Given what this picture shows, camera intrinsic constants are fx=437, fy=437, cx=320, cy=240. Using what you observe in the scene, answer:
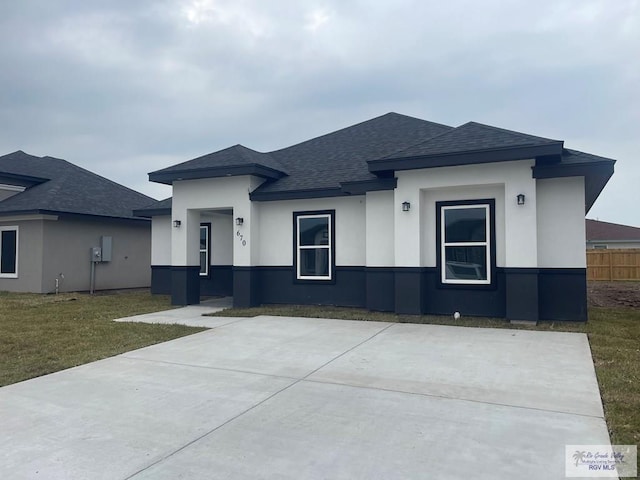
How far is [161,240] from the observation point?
1512 cm

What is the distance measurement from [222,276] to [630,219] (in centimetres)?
4646

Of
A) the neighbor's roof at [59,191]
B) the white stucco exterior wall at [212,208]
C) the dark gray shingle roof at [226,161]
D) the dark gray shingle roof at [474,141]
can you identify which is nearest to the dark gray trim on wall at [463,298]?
the dark gray shingle roof at [474,141]

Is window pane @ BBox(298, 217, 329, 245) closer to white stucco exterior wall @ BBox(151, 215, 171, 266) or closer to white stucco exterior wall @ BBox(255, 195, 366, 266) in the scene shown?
white stucco exterior wall @ BBox(255, 195, 366, 266)

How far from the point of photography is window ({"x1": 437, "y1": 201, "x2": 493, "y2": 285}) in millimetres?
8906

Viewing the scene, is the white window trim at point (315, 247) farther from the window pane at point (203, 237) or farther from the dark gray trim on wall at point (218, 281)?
the window pane at point (203, 237)

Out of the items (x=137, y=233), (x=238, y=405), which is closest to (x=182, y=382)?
(x=238, y=405)

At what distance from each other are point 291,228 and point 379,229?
2.55 metres

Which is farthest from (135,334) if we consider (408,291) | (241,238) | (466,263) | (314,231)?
(466,263)

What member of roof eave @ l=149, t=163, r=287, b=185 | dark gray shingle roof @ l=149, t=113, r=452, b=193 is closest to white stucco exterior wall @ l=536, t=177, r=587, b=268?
dark gray shingle roof @ l=149, t=113, r=452, b=193

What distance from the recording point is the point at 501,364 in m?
5.57

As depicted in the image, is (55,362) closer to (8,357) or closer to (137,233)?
(8,357)

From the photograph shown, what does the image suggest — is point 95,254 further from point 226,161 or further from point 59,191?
point 226,161

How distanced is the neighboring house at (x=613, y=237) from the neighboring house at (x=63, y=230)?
95.5 ft

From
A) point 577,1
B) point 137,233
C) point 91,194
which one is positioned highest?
point 577,1
